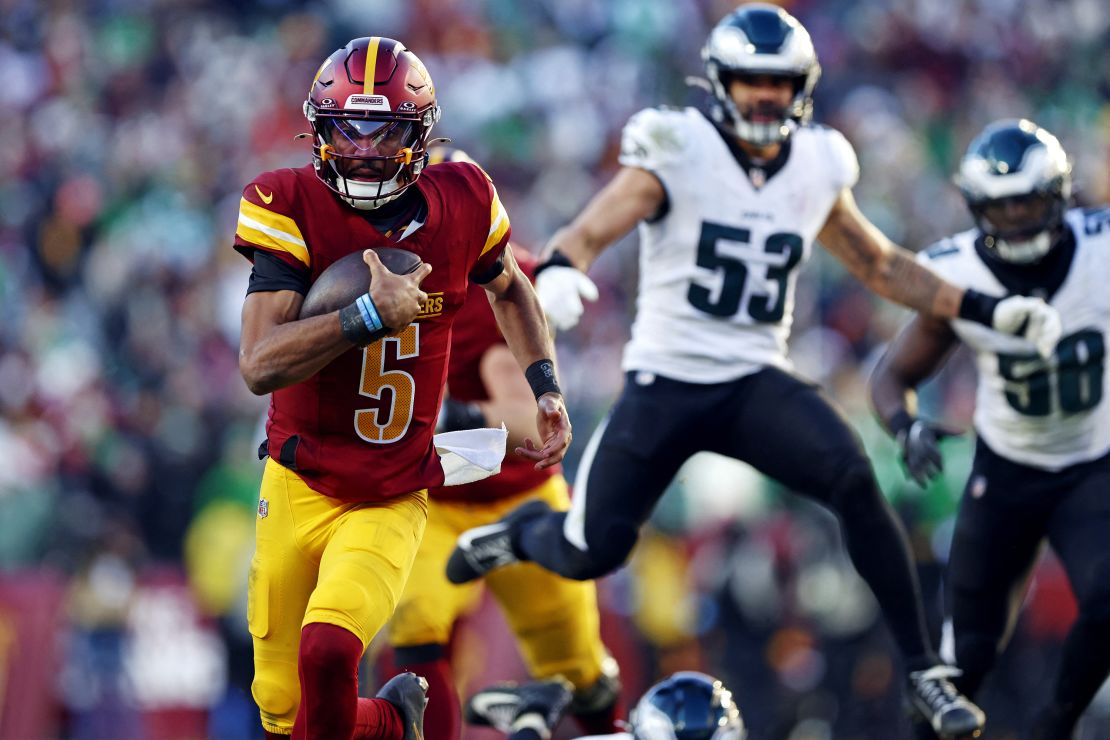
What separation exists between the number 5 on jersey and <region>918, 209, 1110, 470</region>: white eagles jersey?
2.33 m

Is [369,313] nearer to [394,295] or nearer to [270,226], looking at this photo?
[394,295]

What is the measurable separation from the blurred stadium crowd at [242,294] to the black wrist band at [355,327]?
5.83m

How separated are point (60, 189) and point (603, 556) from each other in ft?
26.3

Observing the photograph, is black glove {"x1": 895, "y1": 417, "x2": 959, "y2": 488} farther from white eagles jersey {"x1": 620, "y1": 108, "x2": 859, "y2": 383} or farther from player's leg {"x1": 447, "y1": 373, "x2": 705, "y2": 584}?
player's leg {"x1": 447, "y1": 373, "x2": 705, "y2": 584}

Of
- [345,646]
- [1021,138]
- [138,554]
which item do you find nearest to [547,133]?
[138,554]

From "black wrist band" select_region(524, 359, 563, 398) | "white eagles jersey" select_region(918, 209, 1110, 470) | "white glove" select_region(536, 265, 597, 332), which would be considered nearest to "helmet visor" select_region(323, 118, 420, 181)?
"black wrist band" select_region(524, 359, 563, 398)

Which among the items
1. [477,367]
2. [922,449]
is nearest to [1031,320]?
[922,449]

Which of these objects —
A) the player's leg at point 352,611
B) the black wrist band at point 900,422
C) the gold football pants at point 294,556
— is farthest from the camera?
the black wrist band at point 900,422

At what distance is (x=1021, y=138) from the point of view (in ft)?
20.7

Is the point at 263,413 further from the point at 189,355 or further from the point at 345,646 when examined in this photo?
the point at 345,646

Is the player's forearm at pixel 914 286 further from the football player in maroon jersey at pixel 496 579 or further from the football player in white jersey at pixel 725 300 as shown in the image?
the football player in maroon jersey at pixel 496 579

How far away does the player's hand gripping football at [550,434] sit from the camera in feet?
16.2

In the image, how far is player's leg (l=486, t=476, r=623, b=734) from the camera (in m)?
6.64

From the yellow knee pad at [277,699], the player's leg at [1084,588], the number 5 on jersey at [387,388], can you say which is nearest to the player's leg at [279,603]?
the yellow knee pad at [277,699]
